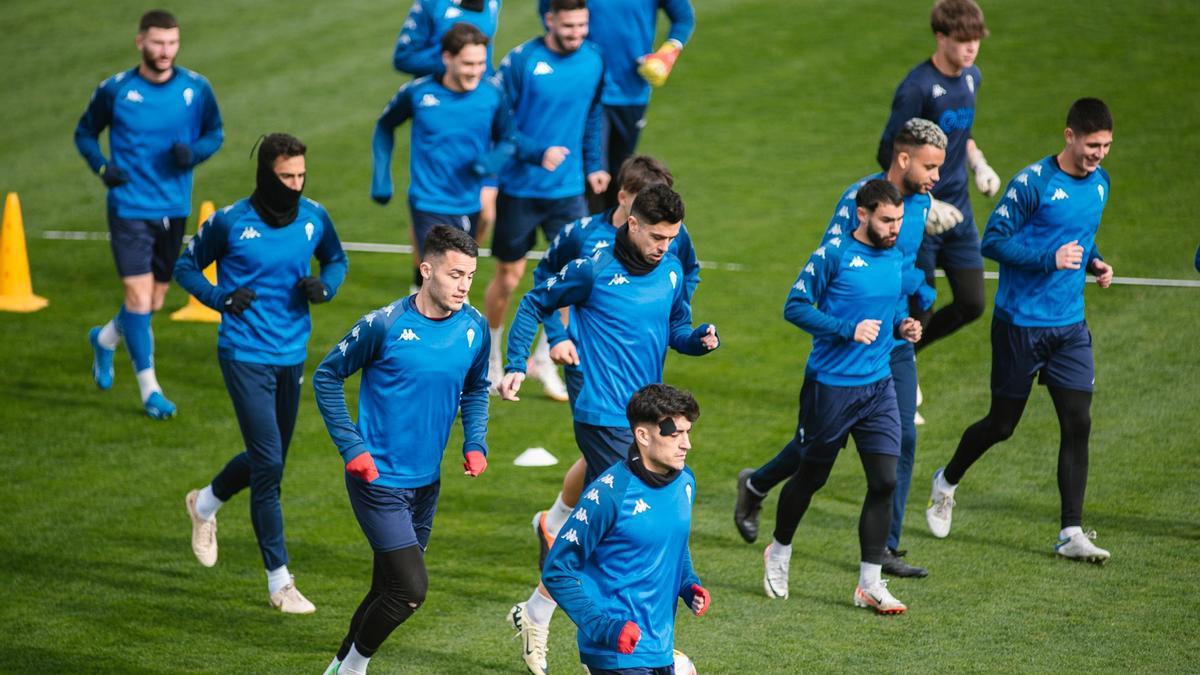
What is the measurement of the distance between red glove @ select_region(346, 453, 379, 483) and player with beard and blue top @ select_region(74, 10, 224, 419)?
5.05 m

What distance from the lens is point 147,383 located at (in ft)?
37.7

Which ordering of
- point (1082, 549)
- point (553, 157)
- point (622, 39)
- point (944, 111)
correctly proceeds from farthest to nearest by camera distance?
point (622, 39) → point (553, 157) → point (944, 111) → point (1082, 549)

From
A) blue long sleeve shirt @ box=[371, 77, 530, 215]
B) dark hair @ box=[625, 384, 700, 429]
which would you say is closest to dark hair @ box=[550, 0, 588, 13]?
blue long sleeve shirt @ box=[371, 77, 530, 215]

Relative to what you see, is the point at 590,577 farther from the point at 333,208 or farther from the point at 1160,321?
the point at 333,208

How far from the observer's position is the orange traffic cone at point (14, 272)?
1399cm

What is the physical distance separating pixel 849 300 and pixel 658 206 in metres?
1.38

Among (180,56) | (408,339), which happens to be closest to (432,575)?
(408,339)

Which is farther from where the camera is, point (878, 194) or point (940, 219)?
point (940, 219)

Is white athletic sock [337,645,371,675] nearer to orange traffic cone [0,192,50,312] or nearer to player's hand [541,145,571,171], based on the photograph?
player's hand [541,145,571,171]

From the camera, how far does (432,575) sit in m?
8.80

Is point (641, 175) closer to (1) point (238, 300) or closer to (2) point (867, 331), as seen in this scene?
(2) point (867, 331)

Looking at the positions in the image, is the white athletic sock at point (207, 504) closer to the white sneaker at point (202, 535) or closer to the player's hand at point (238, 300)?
the white sneaker at point (202, 535)

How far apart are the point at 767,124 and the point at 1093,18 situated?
552cm

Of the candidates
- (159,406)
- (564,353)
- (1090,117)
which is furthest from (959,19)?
(159,406)
